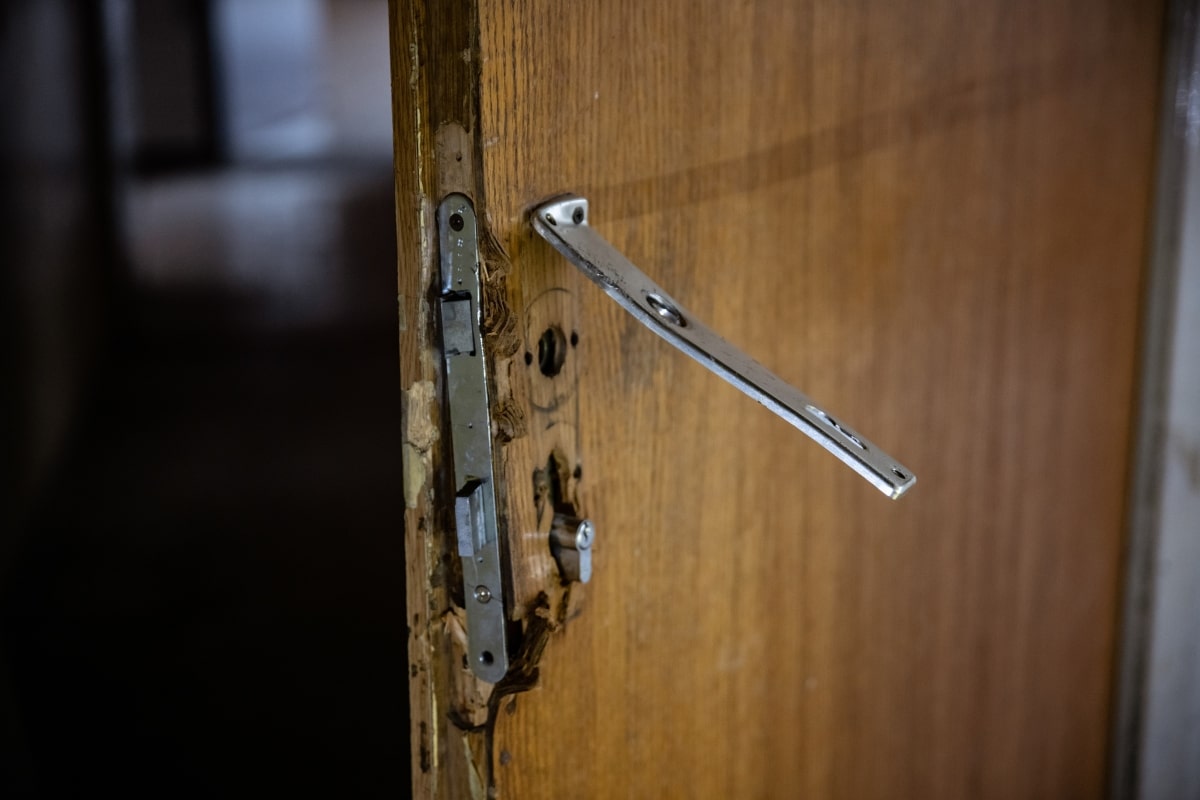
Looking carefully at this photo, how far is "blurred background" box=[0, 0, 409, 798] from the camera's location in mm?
1911

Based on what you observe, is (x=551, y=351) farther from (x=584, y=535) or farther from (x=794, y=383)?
(x=794, y=383)

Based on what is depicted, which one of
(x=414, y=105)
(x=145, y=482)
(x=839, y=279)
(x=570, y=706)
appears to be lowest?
(x=145, y=482)

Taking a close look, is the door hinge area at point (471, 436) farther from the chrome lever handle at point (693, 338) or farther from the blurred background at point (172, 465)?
the blurred background at point (172, 465)

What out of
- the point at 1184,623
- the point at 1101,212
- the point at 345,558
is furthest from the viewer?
the point at 345,558

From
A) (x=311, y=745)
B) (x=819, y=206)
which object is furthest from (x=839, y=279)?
(x=311, y=745)

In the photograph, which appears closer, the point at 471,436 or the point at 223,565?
the point at 471,436

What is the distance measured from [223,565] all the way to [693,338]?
2.31 m

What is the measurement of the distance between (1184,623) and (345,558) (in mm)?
1874

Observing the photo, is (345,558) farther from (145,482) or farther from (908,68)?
(908,68)

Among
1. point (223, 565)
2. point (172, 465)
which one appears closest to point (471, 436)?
point (223, 565)

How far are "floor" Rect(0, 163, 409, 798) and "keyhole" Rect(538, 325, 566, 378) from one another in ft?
4.38

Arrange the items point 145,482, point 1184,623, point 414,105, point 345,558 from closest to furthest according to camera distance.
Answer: point 414,105
point 1184,623
point 345,558
point 145,482

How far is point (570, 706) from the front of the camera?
588mm

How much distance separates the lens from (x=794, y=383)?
735 millimetres
